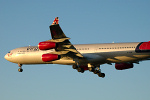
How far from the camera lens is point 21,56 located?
5266 centimetres

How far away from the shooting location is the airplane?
139 ft

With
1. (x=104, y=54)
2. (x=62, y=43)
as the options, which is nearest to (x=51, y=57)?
(x=62, y=43)

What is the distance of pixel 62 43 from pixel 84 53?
18.0ft

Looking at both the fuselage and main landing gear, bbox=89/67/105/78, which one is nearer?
the fuselage

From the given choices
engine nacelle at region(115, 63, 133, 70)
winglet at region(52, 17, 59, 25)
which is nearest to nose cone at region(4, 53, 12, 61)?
engine nacelle at region(115, 63, 133, 70)

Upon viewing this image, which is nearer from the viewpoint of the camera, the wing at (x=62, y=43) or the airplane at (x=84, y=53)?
the wing at (x=62, y=43)

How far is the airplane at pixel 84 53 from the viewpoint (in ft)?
139

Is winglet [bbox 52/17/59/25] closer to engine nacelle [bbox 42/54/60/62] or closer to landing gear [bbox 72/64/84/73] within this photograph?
engine nacelle [bbox 42/54/60/62]

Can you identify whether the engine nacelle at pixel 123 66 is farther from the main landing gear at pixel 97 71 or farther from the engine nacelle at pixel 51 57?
the engine nacelle at pixel 51 57

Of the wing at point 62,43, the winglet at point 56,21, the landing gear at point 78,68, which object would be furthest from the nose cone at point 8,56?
the winglet at point 56,21

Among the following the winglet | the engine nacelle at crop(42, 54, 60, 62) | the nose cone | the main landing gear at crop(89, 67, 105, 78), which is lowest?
the main landing gear at crop(89, 67, 105, 78)

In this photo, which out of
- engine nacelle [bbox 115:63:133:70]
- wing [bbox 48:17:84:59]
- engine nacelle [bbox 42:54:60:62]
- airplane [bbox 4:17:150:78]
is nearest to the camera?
wing [bbox 48:17:84:59]

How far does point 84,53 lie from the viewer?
48281 millimetres

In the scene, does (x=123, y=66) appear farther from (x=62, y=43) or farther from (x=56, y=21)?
(x=56, y=21)
